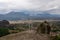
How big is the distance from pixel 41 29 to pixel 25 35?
384 cm

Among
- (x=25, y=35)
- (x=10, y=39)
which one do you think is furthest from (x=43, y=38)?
(x=10, y=39)

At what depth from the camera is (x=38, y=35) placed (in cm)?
2303

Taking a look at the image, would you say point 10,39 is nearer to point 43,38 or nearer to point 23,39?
point 23,39

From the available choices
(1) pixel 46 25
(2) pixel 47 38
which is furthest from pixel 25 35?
(1) pixel 46 25

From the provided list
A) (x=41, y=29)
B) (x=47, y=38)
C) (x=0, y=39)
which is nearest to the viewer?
(x=0, y=39)

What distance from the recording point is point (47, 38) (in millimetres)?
22750

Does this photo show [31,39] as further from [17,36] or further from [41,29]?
[41,29]

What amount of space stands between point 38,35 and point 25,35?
155 cm

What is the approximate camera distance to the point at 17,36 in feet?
73.3

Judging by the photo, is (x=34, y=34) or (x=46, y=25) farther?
(x=46, y=25)

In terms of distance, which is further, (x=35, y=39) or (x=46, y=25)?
(x=46, y=25)

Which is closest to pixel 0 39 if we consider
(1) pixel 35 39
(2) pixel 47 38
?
(1) pixel 35 39

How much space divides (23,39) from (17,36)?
0.92m

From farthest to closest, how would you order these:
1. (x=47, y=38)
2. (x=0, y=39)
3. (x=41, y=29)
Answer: (x=41, y=29) < (x=47, y=38) < (x=0, y=39)
